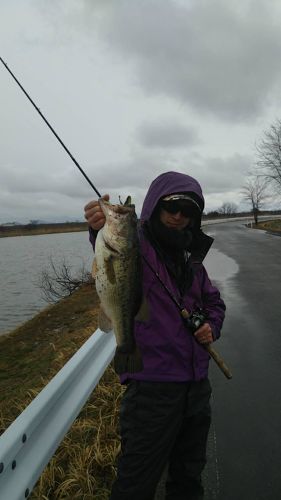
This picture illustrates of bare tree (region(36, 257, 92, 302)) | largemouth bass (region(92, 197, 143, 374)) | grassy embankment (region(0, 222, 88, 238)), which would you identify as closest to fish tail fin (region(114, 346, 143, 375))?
largemouth bass (region(92, 197, 143, 374))

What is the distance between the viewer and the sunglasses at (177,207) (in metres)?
2.75

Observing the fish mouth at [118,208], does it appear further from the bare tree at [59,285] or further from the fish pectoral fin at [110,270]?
the bare tree at [59,285]

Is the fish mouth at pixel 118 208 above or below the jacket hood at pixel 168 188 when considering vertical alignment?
below

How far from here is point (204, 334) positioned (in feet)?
8.34

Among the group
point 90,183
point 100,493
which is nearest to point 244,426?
point 100,493

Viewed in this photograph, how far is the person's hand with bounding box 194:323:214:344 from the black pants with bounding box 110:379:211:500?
30 centimetres

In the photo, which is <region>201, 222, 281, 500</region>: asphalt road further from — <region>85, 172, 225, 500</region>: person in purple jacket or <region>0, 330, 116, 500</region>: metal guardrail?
<region>0, 330, 116, 500</region>: metal guardrail

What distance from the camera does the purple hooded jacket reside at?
2.47m

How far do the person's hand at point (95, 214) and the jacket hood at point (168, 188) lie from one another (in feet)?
2.02

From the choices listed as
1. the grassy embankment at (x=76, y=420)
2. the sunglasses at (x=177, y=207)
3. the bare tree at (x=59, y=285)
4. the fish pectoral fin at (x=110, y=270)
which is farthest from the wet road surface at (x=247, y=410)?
the bare tree at (x=59, y=285)

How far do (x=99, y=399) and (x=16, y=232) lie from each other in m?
70.3

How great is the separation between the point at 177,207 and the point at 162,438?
60.5 inches

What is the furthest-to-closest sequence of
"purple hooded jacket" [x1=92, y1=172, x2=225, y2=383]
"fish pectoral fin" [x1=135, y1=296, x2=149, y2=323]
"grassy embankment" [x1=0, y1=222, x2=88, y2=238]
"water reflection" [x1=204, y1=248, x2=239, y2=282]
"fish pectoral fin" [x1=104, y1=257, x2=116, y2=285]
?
"grassy embankment" [x1=0, y1=222, x2=88, y2=238]
"water reflection" [x1=204, y1=248, x2=239, y2=282]
"purple hooded jacket" [x1=92, y1=172, x2=225, y2=383]
"fish pectoral fin" [x1=135, y1=296, x2=149, y2=323]
"fish pectoral fin" [x1=104, y1=257, x2=116, y2=285]

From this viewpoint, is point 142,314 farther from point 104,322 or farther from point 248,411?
point 248,411
